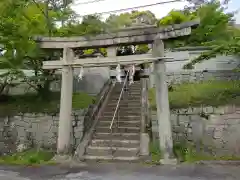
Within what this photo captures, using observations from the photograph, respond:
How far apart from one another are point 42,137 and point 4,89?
3961 millimetres

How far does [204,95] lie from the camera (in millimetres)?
11164

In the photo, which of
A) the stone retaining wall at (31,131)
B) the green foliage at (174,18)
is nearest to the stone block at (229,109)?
the stone retaining wall at (31,131)

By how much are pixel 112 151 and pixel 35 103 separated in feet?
15.7

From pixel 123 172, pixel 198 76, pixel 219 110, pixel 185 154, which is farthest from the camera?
pixel 198 76

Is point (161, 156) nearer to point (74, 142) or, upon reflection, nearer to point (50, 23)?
point (74, 142)

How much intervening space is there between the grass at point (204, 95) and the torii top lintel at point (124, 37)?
279cm

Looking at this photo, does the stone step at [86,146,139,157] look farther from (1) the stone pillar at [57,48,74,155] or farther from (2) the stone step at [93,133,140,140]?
(1) the stone pillar at [57,48,74,155]

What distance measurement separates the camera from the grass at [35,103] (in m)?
12.5

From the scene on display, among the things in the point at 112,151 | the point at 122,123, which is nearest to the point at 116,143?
the point at 112,151

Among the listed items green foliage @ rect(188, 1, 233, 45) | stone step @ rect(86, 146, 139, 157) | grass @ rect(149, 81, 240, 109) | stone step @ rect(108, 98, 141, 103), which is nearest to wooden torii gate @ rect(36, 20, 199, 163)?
stone step @ rect(86, 146, 139, 157)

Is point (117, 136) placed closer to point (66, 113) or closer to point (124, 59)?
point (66, 113)

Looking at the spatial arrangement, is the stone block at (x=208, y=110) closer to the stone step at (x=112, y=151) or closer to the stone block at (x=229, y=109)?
the stone block at (x=229, y=109)

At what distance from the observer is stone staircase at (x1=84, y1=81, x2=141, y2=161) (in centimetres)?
1012

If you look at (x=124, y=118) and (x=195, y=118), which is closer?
(x=195, y=118)
